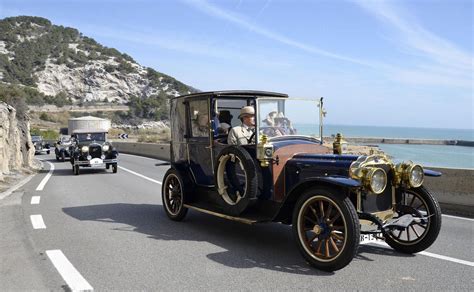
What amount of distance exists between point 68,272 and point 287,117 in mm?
3618

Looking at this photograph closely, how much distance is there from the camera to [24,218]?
317 inches

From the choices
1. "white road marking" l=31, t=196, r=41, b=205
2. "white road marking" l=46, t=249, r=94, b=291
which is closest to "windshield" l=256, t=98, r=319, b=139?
"white road marking" l=46, t=249, r=94, b=291

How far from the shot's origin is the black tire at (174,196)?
24.7ft

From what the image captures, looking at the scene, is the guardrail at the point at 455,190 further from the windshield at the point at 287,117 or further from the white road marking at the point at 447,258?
the windshield at the point at 287,117

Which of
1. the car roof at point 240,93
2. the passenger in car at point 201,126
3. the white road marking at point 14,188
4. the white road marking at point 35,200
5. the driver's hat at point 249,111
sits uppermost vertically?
the car roof at point 240,93

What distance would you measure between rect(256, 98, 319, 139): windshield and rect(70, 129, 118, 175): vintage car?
12518 mm

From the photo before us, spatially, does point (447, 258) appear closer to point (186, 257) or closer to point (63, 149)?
point (186, 257)

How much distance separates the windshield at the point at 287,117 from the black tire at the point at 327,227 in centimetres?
144

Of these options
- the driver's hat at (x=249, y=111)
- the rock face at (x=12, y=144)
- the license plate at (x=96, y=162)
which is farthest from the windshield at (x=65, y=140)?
the driver's hat at (x=249, y=111)

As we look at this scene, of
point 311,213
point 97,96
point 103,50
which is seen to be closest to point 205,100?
point 311,213

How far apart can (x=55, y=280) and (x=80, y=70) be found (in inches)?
4910

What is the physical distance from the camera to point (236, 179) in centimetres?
641

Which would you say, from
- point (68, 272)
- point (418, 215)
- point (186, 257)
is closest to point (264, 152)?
point (186, 257)

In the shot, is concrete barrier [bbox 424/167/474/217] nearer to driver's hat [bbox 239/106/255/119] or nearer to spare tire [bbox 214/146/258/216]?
spare tire [bbox 214/146/258/216]
